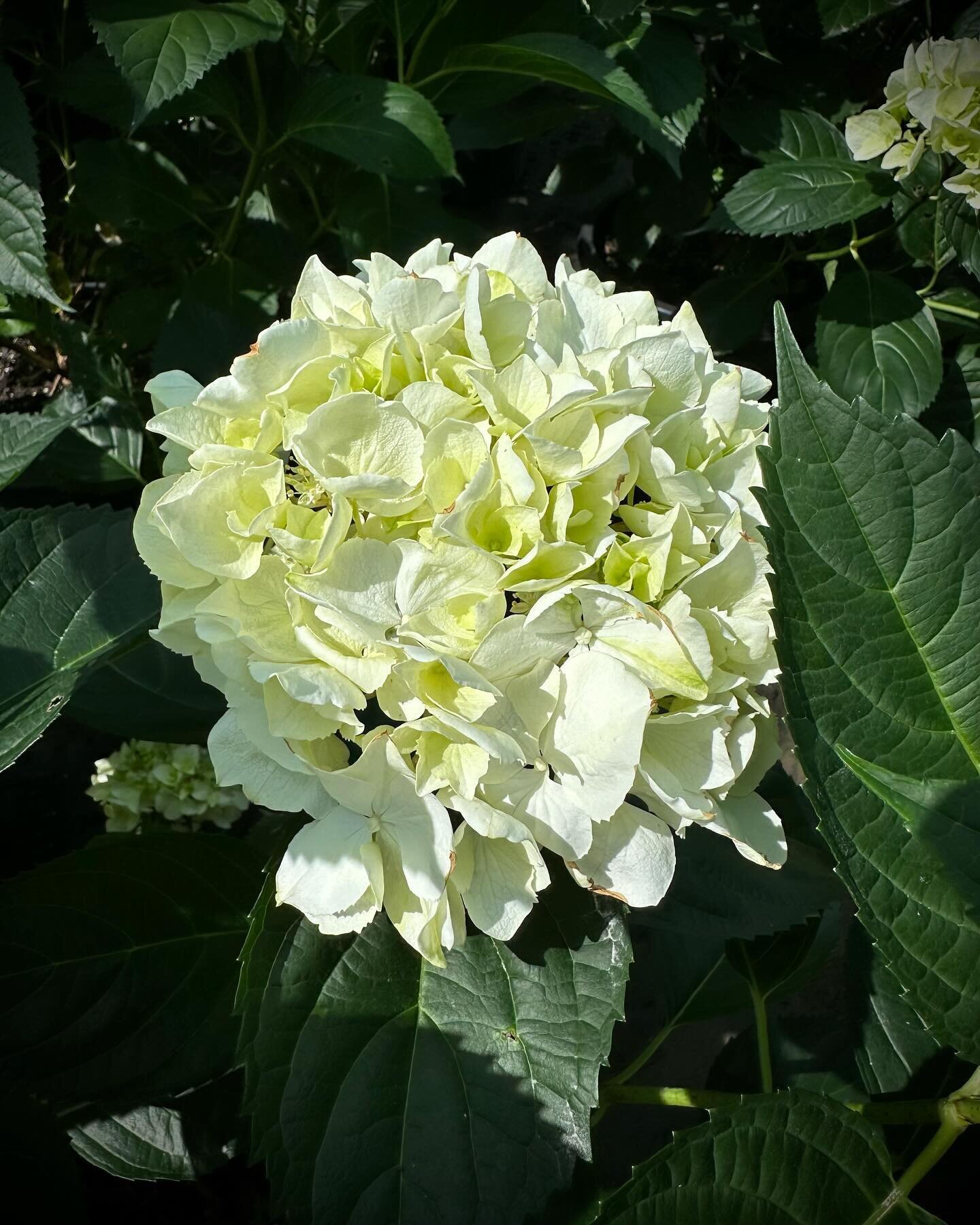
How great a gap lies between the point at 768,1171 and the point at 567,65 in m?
1.13

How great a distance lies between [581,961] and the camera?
0.71 metres

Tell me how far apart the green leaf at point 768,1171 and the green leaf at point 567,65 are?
3.36 ft

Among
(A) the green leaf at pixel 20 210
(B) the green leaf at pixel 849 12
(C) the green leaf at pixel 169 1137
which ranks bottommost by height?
(C) the green leaf at pixel 169 1137

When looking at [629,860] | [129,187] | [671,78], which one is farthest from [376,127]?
[629,860]

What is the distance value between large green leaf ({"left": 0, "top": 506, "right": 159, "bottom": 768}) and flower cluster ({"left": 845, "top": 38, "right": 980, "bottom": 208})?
1.13 meters

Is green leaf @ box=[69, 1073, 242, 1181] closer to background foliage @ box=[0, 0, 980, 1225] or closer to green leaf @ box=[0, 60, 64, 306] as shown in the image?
background foliage @ box=[0, 0, 980, 1225]

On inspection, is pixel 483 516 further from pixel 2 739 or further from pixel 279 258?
pixel 279 258

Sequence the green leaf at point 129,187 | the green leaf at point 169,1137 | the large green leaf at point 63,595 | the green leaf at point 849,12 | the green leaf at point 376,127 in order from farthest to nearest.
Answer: the green leaf at point 849,12 → the green leaf at point 129,187 → the green leaf at point 376,127 → the green leaf at point 169,1137 → the large green leaf at point 63,595

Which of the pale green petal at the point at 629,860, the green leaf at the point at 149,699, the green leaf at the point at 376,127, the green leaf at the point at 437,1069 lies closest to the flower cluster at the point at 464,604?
the pale green petal at the point at 629,860

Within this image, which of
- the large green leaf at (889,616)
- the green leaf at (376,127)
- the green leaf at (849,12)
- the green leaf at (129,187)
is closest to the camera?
the large green leaf at (889,616)

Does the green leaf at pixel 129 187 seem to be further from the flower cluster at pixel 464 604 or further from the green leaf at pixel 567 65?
the flower cluster at pixel 464 604

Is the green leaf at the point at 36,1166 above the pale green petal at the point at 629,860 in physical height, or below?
below

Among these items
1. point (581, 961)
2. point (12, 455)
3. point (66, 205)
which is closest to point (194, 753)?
point (12, 455)

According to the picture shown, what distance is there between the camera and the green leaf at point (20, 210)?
99cm
